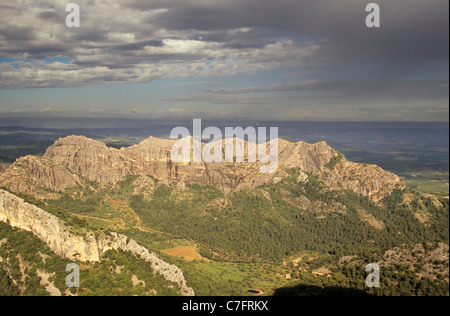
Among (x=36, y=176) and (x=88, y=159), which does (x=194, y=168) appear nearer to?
(x=88, y=159)

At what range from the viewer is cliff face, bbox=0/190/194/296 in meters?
49.7

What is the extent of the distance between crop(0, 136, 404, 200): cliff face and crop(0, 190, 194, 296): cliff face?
58231mm

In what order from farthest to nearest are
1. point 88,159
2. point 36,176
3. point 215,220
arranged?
point 88,159 → point 36,176 → point 215,220

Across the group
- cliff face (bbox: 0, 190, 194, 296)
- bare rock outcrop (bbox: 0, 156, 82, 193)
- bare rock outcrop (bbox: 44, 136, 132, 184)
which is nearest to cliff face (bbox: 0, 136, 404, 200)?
bare rock outcrop (bbox: 44, 136, 132, 184)

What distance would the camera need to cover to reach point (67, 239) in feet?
163

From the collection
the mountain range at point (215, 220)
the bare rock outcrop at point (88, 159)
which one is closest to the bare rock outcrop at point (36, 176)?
the mountain range at point (215, 220)

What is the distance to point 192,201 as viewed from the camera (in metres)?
121

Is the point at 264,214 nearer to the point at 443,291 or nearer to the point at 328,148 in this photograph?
the point at 328,148

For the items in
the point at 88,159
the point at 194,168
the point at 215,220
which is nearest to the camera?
the point at 215,220

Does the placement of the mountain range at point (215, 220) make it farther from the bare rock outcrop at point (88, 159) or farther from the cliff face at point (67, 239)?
the bare rock outcrop at point (88, 159)

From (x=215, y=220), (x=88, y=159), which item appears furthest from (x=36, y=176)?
(x=215, y=220)

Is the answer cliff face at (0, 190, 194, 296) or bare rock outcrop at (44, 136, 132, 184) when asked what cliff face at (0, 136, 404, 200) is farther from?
cliff face at (0, 190, 194, 296)

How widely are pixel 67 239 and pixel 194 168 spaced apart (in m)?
82.7

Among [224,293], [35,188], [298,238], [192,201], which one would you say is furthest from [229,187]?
[224,293]
